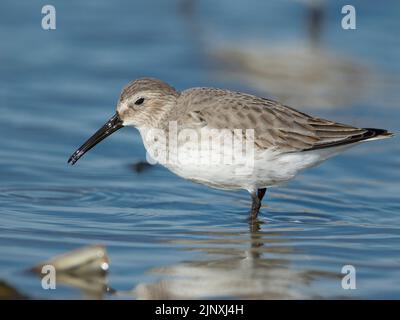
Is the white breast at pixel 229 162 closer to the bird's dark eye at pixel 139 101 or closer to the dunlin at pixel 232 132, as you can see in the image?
the dunlin at pixel 232 132

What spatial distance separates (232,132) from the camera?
779 cm

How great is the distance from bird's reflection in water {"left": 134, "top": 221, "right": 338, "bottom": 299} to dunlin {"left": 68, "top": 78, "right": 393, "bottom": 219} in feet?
1.72

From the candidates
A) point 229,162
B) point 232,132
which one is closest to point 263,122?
point 232,132

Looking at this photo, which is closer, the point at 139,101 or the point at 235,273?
the point at 235,273

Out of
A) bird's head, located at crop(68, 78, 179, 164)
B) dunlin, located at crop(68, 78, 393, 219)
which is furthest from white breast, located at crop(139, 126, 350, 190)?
bird's head, located at crop(68, 78, 179, 164)

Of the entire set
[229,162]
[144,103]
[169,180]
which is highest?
[144,103]

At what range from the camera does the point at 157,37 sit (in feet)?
44.8

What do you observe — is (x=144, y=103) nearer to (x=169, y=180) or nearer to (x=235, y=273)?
(x=169, y=180)

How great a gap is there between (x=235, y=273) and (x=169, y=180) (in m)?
2.66

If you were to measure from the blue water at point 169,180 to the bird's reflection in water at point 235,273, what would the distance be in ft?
0.05

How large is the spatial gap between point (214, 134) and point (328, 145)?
1.00m
